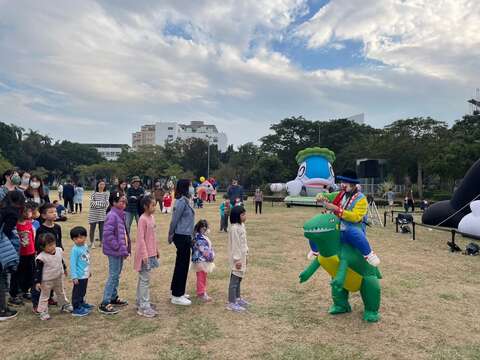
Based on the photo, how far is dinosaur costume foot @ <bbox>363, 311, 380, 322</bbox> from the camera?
4.57 meters

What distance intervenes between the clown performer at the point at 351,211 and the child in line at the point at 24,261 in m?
3.82

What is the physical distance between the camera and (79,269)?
15.0 feet

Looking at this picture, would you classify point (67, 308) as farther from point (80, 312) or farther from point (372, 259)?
point (372, 259)

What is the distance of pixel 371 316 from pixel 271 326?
1255mm

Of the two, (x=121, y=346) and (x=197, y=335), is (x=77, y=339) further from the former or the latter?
(x=197, y=335)

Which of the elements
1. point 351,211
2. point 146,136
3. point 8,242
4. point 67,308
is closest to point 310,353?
point 351,211

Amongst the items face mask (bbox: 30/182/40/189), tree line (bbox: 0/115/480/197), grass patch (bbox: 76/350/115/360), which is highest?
tree line (bbox: 0/115/480/197)

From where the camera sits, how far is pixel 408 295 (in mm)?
5672

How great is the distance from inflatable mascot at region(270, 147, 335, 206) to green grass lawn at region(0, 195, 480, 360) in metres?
16.1

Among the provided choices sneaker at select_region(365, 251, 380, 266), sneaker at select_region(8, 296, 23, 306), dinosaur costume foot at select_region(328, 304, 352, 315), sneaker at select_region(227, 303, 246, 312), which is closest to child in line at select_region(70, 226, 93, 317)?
sneaker at select_region(8, 296, 23, 306)

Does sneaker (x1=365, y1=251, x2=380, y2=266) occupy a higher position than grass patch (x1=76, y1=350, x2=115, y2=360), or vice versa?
sneaker (x1=365, y1=251, x2=380, y2=266)

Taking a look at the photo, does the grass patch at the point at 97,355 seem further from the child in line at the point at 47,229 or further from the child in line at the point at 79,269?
the child in line at the point at 47,229

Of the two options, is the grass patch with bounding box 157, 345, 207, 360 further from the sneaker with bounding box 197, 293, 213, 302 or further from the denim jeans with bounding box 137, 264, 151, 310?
the sneaker with bounding box 197, 293, 213, 302

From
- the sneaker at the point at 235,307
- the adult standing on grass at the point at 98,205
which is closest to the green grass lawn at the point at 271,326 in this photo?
the sneaker at the point at 235,307
